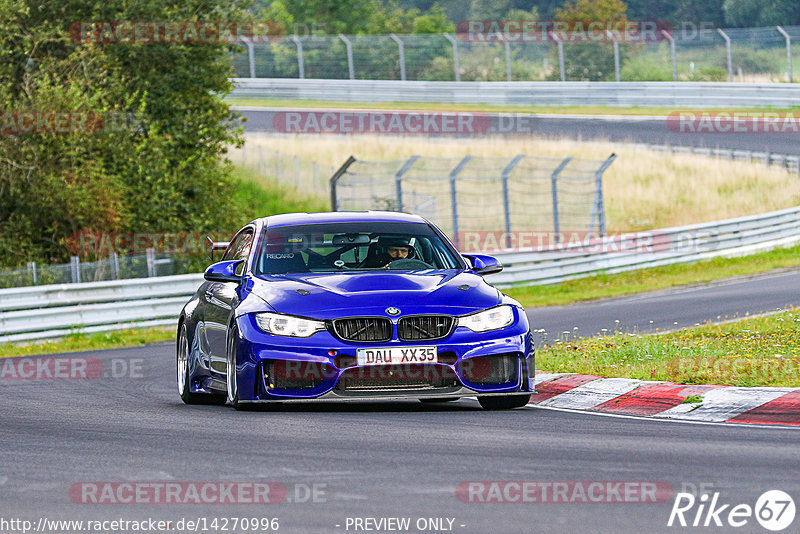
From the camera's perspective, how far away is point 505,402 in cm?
1027

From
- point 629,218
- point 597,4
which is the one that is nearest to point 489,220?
point 629,218

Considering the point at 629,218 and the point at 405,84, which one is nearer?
the point at 629,218

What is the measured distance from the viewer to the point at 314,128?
160 ft

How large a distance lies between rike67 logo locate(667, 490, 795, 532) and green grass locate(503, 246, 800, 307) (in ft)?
61.2

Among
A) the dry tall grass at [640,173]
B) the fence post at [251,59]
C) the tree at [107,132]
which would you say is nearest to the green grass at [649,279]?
the dry tall grass at [640,173]

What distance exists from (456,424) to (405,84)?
4386cm

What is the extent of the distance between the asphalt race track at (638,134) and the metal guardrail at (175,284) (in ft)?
42.4

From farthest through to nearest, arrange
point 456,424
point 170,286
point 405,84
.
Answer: point 405,84
point 170,286
point 456,424

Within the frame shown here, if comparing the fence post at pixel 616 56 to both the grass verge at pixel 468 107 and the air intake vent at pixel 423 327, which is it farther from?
the air intake vent at pixel 423 327

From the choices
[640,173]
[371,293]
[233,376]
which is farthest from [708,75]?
[233,376]

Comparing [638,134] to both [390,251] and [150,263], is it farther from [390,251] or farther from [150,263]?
[390,251]

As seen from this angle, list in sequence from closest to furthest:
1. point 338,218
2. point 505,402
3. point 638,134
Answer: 1. point 505,402
2. point 338,218
3. point 638,134

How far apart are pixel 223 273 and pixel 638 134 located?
36667 mm

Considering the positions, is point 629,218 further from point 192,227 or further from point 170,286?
point 170,286
